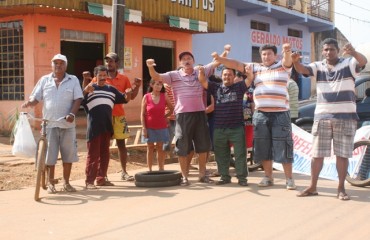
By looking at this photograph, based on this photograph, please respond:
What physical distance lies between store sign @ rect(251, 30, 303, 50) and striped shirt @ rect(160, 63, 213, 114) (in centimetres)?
1600

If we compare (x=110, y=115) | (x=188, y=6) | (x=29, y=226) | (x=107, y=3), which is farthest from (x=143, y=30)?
(x=29, y=226)

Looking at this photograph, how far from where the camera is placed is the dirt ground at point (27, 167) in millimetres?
7992

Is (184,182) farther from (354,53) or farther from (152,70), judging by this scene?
(354,53)

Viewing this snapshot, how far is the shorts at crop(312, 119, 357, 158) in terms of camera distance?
20.9 feet

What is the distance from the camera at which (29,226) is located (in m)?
5.26

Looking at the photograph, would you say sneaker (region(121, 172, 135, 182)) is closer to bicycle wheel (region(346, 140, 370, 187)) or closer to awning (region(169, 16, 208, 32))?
bicycle wheel (region(346, 140, 370, 187))

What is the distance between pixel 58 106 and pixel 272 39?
64.8 ft

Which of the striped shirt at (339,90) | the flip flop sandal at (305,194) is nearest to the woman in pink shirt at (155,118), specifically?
the flip flop sandal at (305,194)

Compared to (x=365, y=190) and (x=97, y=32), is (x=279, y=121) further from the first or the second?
(x=97, y=32)

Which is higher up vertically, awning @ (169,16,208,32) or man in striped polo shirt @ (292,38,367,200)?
awning @ (169,16,208,32)

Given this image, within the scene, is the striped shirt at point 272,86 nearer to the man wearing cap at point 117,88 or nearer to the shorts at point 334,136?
the shorts at point 334,136

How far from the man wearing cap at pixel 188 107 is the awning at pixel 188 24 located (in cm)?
856

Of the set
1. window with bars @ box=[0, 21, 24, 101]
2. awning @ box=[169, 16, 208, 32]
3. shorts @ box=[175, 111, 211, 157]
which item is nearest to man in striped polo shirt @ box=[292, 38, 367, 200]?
shorts @ box=[175, 111, 211, 157]

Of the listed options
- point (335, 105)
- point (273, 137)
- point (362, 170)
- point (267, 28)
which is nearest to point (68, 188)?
point (273, 137)
